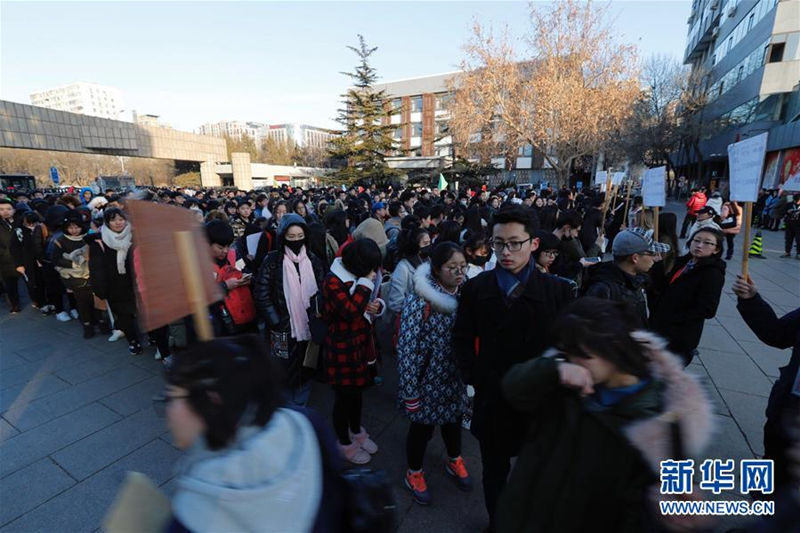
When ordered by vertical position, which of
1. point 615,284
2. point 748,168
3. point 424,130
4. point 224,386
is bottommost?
point 615,284

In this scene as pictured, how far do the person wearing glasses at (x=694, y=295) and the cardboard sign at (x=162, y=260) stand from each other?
3.57m

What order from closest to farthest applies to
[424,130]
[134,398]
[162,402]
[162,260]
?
1. [162,402]
2. [162,260]
3. [134,398]
4. [424,130]

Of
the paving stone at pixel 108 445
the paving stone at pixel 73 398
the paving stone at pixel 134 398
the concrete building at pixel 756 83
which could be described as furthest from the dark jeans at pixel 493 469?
the concrete building at pixel 756 83

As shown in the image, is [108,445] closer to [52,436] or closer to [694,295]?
[52,436]

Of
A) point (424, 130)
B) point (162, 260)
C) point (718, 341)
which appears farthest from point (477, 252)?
point (424, 130)

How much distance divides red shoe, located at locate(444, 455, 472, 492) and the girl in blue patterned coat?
0.95ft

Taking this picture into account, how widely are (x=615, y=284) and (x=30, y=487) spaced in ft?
15.4

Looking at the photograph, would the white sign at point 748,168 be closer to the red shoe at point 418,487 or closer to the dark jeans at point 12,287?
the red shoe at point 418,487

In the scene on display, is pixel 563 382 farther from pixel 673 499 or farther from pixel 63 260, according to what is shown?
pixel 63 260

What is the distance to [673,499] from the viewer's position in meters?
1.19

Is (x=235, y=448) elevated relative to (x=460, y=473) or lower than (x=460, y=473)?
elevated

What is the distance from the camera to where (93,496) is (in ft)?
9.14

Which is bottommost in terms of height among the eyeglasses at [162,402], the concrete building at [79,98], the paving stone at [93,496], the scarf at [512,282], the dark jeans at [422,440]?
the paving stone at [93,496]

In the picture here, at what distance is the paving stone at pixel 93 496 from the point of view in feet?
8.39
